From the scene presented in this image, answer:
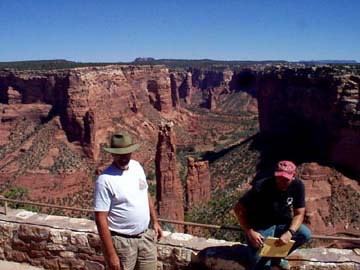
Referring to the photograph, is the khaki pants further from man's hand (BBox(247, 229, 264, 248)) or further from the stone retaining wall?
man's hand (BBox(247, 229, 264, 248))

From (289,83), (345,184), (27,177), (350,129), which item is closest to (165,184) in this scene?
(345,184)

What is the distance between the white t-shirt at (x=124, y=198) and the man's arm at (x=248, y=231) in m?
1.11

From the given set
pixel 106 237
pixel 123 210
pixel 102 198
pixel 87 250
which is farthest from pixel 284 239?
pixel 87 250

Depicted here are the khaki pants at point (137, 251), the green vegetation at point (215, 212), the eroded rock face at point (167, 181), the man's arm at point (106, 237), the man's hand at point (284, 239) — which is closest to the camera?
the man's arm at point (106, 237)

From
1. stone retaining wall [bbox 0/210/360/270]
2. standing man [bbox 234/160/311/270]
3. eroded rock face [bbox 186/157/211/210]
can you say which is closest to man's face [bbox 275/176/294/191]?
standing man [bbox 234/160/311/270]

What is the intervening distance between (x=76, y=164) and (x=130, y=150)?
169ft

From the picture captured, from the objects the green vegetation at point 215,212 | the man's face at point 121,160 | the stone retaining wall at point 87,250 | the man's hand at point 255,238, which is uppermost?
the man's face at point 121,160

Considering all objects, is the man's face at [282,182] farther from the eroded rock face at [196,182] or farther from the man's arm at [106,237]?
the eroded rock face at [196,182]

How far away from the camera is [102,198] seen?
203 inches

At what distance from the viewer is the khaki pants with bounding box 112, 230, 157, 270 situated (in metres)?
5.44

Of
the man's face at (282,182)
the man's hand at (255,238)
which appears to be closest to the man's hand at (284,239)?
the man's hand at (255,238)

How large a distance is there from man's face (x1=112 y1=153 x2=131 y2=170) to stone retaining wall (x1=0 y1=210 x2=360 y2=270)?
6.37 ft

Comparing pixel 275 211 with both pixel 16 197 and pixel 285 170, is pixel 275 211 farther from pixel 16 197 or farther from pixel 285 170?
pixel 16 197

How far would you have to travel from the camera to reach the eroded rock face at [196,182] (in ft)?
121
